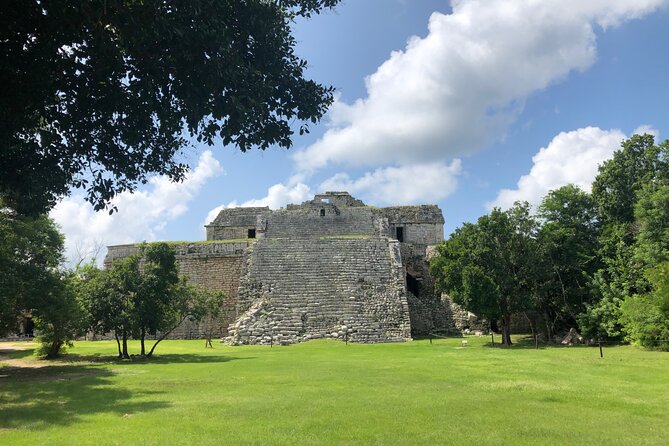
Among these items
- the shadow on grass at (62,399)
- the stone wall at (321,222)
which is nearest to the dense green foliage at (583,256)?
the stone wall at (321,222)

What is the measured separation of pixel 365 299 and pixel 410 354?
6548 millimetres

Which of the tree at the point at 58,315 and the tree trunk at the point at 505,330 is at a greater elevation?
the tree at the point at 58,315

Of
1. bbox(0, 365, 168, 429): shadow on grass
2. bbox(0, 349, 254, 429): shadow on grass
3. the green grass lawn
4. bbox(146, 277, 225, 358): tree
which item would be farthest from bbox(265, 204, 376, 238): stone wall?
bbox(0, 365, 168, 429): shadow on grass

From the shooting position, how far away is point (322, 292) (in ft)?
68.5

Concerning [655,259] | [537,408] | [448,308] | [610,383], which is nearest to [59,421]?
[537,408]

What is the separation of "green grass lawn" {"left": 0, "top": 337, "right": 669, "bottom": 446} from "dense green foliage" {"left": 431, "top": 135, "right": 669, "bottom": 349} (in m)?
4.80

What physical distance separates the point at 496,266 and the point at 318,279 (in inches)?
291

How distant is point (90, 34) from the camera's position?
17.1 ft

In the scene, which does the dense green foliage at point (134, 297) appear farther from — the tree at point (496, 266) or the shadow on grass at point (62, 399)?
the tree at point (496, 266)

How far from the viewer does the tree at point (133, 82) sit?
4.80 m

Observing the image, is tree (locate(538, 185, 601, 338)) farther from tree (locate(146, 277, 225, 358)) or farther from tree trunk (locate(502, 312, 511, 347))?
tree (locate(146, 277, 225, 358))

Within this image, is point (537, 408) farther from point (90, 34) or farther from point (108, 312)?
point (108, 312)

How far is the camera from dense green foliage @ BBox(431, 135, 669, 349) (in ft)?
56.4

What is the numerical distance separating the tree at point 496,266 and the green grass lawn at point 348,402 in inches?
199
